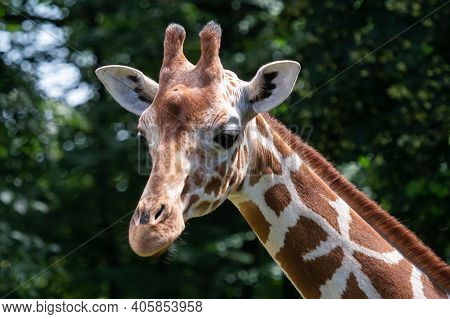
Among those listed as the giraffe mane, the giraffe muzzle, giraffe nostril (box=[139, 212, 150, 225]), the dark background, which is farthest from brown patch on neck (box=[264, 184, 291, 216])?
the dark background

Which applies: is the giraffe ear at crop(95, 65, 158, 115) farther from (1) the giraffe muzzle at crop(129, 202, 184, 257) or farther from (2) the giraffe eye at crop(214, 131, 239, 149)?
(1) the giraffe muzzle at crop(129, 202, 184, 257)

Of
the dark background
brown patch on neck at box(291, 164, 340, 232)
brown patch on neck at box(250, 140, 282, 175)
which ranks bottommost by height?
the dark background

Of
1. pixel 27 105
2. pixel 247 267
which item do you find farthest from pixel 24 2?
pixel 247 267

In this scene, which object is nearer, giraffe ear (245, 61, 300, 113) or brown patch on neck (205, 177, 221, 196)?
brown patch on neck (205, 177, 221, 196)

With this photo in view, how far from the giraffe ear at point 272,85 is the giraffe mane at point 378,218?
1.12ft

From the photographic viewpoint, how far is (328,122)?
9359 millimetres

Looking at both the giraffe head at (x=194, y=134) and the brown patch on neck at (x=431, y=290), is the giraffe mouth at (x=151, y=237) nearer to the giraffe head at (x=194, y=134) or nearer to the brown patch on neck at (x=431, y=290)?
the giraffe head at (x=194, y=134)

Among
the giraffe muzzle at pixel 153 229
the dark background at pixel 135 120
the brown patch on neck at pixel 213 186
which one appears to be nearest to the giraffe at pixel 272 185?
the brown patch on neck at pixel 213 186

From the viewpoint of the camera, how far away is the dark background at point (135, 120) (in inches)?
348

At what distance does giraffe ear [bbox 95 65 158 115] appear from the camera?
4641mm

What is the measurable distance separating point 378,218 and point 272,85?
0.94 meters

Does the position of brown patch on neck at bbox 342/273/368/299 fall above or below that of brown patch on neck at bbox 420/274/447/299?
above

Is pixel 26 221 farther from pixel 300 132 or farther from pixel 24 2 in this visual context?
pixel 300 132

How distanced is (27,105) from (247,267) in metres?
3.94
